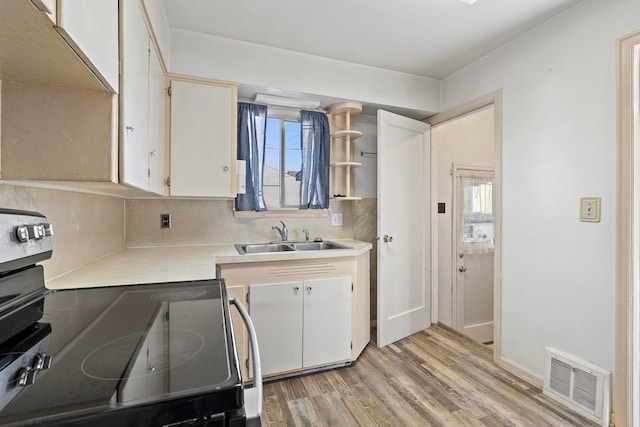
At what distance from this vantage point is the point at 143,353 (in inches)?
24.5

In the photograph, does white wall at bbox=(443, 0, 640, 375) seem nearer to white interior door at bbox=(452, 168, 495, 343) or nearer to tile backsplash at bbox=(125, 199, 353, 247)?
white interior door at bbox=(452, 168, 495, 343)

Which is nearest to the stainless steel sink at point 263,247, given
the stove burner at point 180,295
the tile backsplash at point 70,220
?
the tile backsplash at point 70,220

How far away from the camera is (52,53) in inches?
28.5

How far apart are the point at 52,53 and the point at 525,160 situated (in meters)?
2.41

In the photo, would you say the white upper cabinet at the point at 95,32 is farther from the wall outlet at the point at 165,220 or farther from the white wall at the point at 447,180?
the white wall at the point at 447,180

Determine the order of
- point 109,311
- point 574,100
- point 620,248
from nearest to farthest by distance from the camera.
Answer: point 109,311
point 620,248
point 574,100

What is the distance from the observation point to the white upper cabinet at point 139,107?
3.51 feet

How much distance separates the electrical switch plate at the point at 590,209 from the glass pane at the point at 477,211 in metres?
1.47

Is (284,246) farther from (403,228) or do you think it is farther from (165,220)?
(403,228)

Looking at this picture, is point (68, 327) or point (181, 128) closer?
point (68, 327)

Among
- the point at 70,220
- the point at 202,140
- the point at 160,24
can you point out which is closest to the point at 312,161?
the point at 202,140

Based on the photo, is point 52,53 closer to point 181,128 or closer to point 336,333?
point 181,128

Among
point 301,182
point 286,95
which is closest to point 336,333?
point 301,182

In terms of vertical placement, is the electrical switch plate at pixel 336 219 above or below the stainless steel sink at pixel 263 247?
above
